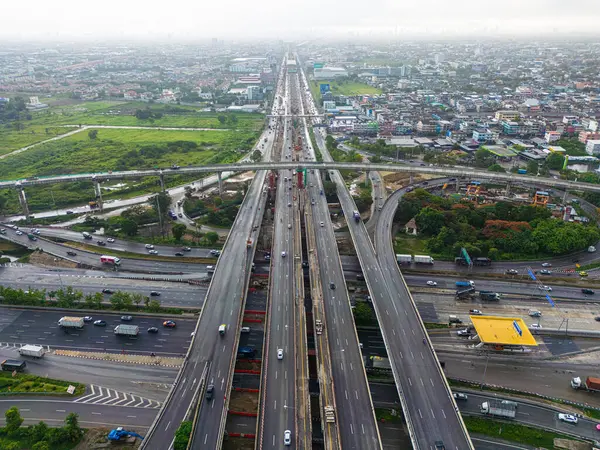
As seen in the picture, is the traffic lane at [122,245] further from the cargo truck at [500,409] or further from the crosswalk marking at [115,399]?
the cargo truck at [500,409]

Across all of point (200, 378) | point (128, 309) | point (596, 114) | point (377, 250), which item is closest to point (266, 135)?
point (377, 250)

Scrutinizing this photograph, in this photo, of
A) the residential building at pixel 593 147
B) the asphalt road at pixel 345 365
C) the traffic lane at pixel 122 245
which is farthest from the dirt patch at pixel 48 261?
the residential building at pixel 593 147

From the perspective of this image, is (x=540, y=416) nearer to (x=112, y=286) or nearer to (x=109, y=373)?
(x=109, y=373)

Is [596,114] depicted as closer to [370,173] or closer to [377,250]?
[370,173]

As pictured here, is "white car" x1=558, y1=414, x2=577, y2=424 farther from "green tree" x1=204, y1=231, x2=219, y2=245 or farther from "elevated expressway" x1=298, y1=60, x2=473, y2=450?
"green tree" x1=204, y1=231, x2=219, y2=245

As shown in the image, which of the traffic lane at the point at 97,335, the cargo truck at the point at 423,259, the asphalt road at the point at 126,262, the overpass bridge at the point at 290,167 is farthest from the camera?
the overpass bridge at the point at 290,167

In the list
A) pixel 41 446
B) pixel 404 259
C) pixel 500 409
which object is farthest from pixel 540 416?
pixel 41 446
